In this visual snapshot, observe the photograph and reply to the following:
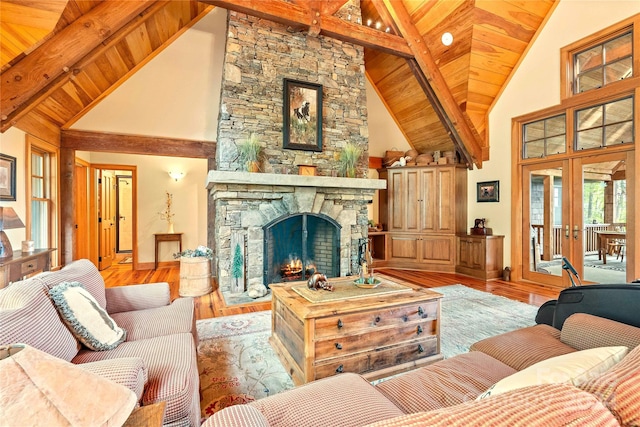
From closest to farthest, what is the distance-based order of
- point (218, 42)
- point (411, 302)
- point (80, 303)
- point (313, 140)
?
point (80, 303), point (411, 302), point (313, 140), point (218, 42)

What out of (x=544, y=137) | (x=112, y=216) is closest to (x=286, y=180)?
(x=544, y=137)

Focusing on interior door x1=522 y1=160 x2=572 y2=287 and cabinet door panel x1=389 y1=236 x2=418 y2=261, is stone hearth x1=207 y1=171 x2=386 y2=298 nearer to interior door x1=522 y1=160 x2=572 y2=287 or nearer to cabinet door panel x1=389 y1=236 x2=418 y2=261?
cabinet door panel x1=389 y1=236 x2=418 y2=261

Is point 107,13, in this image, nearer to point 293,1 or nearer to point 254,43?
point 254,43

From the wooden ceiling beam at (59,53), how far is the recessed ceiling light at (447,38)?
13.9 ft

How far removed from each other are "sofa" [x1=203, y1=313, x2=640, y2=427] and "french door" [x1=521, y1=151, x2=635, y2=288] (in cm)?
308

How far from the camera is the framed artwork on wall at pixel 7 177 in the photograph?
3125mm

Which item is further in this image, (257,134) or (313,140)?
(313,140)

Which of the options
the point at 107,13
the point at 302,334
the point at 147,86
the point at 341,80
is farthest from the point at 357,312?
the point at 147,86

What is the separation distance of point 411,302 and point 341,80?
382cm

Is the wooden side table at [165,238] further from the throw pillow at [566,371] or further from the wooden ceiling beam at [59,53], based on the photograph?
the throw pillow at [566,371]

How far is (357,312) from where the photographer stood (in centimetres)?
196

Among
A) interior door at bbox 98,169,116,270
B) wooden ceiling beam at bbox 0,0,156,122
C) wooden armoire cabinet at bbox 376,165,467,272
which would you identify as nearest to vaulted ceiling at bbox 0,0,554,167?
wooden ceiling beam at bbox 0,0,156,122

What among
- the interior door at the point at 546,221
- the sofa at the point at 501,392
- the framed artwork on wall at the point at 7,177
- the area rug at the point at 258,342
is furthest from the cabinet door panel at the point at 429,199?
the framed artwork on wall at the point at 7,177

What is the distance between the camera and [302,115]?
4.39 meters
